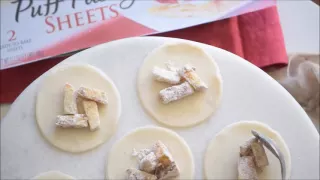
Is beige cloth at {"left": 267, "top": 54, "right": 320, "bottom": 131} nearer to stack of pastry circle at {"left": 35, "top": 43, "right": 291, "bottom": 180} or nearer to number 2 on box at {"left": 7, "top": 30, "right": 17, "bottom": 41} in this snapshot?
stack of pastry circle at {"left": 35, "top": 43, "right": 291, "bottom": 180}

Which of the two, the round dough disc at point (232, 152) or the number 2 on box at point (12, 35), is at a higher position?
the number 2 on box at point (12, 35)

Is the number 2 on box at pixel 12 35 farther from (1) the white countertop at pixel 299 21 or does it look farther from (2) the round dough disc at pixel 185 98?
(1) the white countertop at pixel 299 21

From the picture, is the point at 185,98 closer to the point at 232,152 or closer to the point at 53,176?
the point at 232,152

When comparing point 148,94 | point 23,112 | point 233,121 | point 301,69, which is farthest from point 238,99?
point 23,112

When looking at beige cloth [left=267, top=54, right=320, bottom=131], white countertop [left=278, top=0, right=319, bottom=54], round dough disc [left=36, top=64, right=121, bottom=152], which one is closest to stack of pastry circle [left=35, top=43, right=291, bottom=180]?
round dough disc [left=36, top=64, right=121, bottom=152]

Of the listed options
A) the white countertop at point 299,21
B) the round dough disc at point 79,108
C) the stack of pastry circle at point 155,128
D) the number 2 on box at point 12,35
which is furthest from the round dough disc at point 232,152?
the number 2 on box at point 12,35

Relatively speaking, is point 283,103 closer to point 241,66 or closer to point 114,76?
point 241,66

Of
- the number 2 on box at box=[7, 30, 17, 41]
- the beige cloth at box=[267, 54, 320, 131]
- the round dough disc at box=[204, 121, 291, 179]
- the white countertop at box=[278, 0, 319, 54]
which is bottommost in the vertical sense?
the round dough disc at box=[204, 121, 291, 179]
